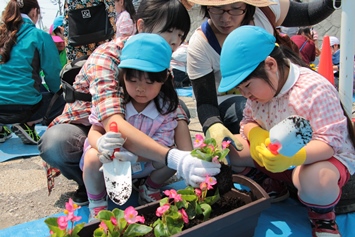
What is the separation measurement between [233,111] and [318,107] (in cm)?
72

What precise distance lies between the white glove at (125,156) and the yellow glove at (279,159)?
561mm

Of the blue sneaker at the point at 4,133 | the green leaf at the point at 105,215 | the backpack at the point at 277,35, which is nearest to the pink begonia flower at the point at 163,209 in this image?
the green leaf at the point at 105,215

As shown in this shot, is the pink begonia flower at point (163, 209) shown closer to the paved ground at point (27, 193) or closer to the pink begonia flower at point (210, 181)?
the pink begonia flower at point (210, 181)

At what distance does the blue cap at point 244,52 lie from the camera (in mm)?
1378

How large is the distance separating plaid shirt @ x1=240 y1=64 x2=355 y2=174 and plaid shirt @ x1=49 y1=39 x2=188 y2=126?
588 millimetres

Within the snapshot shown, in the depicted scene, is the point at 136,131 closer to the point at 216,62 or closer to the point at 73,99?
the point at 73,99

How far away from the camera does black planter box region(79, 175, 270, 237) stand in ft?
3.82

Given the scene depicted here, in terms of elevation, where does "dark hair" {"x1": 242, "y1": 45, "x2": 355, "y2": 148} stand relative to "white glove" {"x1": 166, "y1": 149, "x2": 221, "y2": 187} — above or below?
above

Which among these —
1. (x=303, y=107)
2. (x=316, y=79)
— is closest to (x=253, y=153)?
(x=303, y=107)

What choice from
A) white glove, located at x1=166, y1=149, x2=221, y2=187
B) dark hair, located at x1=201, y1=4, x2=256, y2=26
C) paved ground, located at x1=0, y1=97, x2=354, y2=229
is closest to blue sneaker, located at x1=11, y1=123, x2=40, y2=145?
paved ground, located at x1=0, y1=97, x2=354, y2=229

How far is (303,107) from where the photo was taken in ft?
4.68

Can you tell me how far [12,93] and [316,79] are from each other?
2.72 metres

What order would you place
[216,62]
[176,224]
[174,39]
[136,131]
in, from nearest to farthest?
[176,224] < [136,131] < [174,39] < [216,62]

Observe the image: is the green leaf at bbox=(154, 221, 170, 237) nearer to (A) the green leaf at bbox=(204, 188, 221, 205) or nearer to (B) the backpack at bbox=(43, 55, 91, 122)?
(A) the green leaf at bbox=(204, 188, 221, 205)
